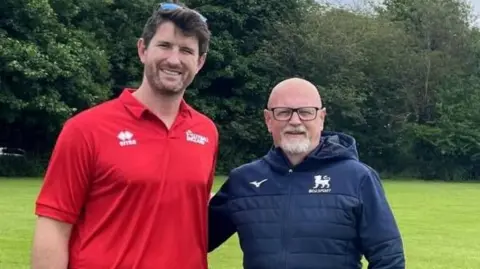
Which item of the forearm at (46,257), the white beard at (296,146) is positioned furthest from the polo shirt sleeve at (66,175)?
the white beard at (296,146)

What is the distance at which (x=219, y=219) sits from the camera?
176 inches

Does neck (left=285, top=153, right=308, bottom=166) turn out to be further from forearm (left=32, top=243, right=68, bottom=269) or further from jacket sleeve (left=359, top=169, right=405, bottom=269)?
forearm (left=32, top=243, right=68, bottom=269)

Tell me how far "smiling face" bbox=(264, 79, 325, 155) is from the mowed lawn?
7884mm

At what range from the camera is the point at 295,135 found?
4.33m

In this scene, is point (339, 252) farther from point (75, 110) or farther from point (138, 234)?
point (75, 110)

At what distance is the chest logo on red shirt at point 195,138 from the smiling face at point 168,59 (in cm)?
21

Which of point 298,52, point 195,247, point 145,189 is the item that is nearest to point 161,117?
point 145,189

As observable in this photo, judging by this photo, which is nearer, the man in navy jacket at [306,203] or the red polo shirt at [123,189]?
the red polo shirt at [123,189]

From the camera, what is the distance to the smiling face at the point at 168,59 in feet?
13.0

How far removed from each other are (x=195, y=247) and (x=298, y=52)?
4588cm

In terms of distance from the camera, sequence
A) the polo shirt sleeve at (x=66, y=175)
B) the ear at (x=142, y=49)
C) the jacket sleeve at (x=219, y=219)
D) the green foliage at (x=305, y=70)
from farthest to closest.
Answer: the green foliage at (x=305, y=70) → the jacket sleeve at (x=219, y=219) → the ear at (x=142, y=49) → the polo shirt sleeve at (x=66, y=175)

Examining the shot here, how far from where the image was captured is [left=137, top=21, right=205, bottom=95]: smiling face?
13.0 ft

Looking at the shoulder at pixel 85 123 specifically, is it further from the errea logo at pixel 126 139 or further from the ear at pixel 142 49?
the ear at pixel 142 49

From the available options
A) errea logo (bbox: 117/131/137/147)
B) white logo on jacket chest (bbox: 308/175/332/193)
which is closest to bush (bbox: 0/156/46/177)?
white logo on jacket chest (bbox: 308/175/332/193)
